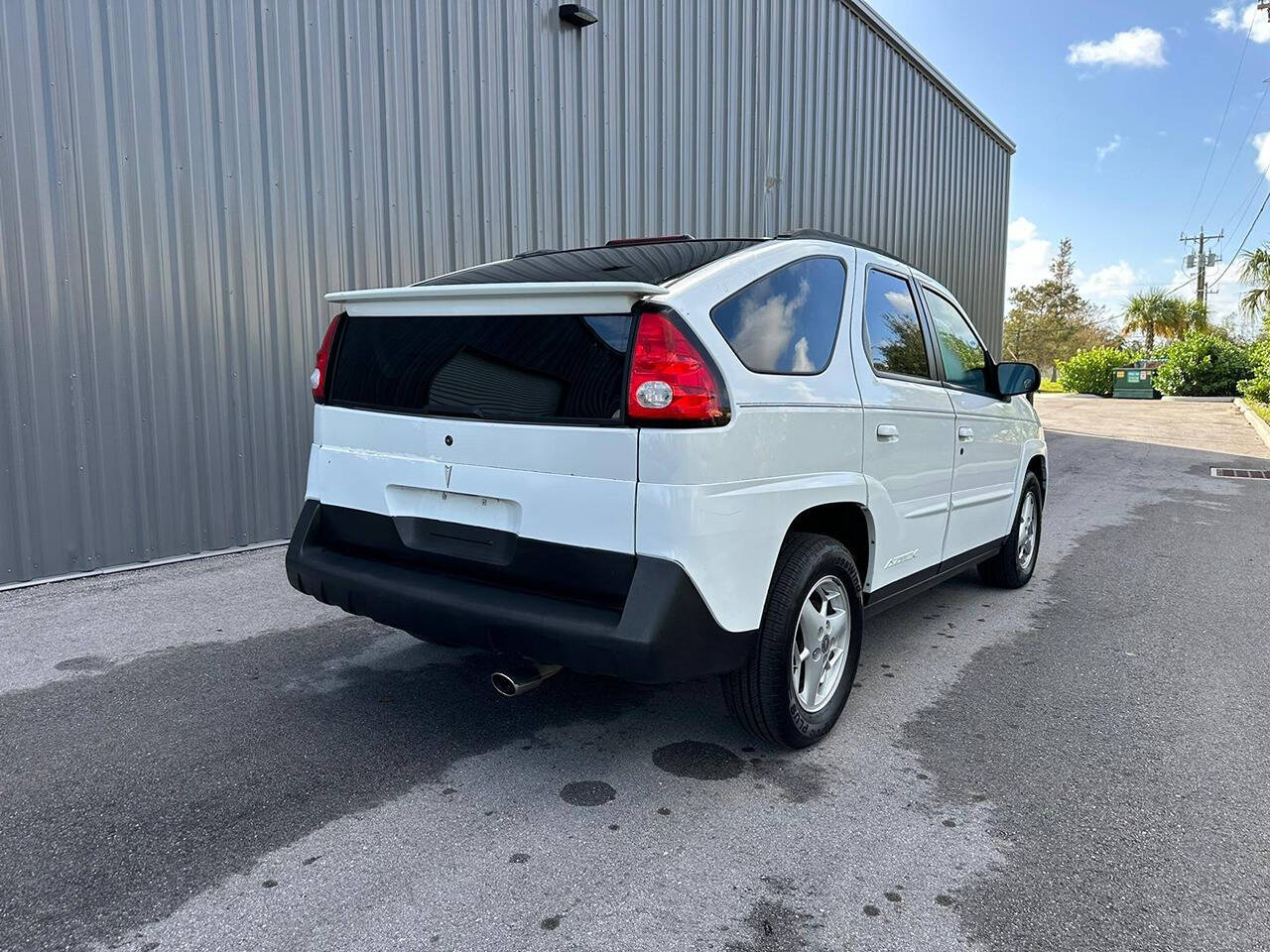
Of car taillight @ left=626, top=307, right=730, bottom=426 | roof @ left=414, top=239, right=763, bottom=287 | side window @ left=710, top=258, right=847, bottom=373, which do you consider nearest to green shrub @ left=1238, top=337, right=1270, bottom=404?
side window @ left=710, top=258, right=847, bottom=373

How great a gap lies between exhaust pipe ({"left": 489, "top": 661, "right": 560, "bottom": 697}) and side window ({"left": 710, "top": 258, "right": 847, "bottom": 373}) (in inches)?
47.4

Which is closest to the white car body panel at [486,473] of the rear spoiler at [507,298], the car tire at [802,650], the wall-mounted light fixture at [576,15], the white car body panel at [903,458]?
the rear spoiler at [507,298]

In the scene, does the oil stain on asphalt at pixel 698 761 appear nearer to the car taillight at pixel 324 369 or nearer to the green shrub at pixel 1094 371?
the car taillight at pixel 324 369

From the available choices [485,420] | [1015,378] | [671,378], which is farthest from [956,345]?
[485,420]

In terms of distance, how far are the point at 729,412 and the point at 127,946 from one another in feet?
6.76

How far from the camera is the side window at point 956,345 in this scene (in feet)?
14.2

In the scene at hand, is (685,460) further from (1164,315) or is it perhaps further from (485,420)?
(1164,315)

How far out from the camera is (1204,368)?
30.6m

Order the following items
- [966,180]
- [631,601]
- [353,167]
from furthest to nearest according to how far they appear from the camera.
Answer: [966,180] < [353,167] < [631,601]

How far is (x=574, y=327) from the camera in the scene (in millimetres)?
2756

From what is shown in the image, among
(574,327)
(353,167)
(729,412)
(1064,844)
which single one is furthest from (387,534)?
(353,167)

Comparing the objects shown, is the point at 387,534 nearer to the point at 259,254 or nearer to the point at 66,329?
the point at 66,329

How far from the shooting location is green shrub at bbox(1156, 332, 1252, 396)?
30.1m

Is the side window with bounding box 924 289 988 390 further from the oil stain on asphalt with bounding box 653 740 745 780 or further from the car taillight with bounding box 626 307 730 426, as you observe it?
the oil stain on asphalt with bounding box 653 740 745 780
